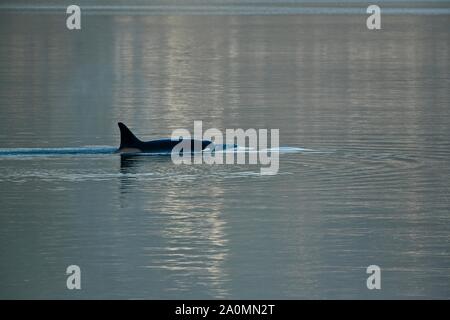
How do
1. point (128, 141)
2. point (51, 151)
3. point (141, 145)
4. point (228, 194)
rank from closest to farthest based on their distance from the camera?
point (228, 194), point (128, 141), point (141, 145), point (51, 151)

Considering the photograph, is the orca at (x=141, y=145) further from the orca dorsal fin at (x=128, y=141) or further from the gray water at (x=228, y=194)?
the gray water at (x=228, y=194)

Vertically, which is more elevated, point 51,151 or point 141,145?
point 141,145

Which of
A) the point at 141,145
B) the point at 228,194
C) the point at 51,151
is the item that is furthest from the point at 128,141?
the point at 228,194

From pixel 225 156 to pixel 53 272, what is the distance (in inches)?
534

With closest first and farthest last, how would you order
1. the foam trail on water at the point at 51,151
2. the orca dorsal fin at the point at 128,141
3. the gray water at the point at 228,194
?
1. the gray water at the point at 228,194
2. the orca dorsal fin at the point at 128,141
3. the foam trail on water at the point at 51,151

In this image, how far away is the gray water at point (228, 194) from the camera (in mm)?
25422

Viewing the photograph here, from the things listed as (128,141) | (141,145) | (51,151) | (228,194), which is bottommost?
(228,194)

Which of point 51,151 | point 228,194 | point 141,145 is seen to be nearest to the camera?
point 228,194

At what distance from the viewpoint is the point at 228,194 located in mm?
33156

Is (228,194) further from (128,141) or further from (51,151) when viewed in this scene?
(51,151)

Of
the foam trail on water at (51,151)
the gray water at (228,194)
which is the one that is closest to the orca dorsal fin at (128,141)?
the foam trail on water at (51,151)

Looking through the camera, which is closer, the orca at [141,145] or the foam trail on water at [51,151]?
the orca at [141,145]

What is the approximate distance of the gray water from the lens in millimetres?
25422
